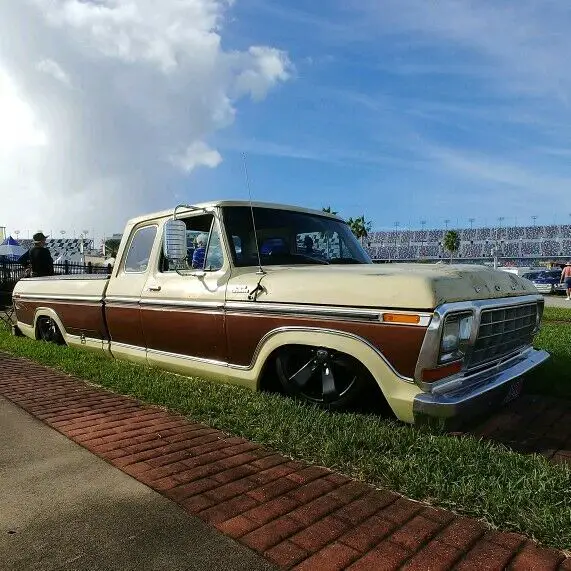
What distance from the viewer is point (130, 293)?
5344mm

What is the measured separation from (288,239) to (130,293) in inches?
69.7

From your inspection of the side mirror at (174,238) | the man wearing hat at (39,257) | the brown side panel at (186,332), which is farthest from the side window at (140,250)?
the man wearing hat at (39,257)

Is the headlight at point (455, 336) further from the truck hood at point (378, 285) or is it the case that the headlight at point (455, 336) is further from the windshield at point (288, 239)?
the windshield at point (288, 239)

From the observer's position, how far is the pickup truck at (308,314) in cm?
323

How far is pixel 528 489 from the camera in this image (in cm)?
256

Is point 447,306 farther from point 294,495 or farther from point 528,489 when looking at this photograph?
point 294,495

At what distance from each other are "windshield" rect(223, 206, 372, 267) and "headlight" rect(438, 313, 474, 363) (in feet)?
5.74

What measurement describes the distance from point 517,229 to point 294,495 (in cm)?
12900

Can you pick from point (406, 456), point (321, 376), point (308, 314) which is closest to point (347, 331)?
point (308, 314)

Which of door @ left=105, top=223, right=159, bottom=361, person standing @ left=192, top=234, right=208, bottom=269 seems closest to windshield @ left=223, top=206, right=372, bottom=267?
person standing @ left=192, top=234, right=208, bottom=269

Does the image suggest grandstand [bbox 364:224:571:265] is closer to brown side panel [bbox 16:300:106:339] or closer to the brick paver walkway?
brown side panel [bbox 16:300:106:339]

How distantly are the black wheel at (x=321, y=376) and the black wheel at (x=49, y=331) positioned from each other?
170 inches

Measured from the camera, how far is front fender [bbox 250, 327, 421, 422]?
3.25 m

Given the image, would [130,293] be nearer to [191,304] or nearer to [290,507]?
[191,304]
